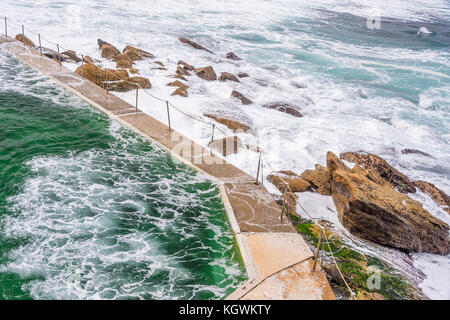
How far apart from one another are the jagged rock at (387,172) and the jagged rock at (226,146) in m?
4.05

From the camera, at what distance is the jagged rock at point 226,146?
1152 cm

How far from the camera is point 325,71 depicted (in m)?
24.5

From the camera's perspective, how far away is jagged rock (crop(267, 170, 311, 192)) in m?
9.98

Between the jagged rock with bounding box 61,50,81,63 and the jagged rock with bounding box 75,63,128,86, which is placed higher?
the jagged rock with bounding box 61,50,81,63

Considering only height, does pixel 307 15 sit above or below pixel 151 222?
above

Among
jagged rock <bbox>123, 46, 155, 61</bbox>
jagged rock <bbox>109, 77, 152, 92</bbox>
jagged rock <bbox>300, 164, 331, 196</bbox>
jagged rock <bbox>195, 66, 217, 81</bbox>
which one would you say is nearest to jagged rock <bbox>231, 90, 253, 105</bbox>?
jagged rock <bbox>195, 66, 217, 81</bbox>

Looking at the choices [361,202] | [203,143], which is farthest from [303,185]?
[203,143]

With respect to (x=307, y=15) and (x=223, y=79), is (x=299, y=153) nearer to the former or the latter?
(x=223, y=79)

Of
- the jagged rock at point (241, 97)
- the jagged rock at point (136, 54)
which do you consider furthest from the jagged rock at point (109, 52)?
the jagged rock at point (241, 97)

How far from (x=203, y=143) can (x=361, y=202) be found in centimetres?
548

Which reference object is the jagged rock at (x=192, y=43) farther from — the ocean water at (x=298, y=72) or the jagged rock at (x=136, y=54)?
the jagged rock at (x=136, y=54)

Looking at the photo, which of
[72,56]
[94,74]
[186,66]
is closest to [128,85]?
[94,74]

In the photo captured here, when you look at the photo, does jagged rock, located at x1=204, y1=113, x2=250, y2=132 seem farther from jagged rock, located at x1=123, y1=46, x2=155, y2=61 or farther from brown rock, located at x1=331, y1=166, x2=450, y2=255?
jagged rock, located at x1=123, y1=46, x2=155, y2=61

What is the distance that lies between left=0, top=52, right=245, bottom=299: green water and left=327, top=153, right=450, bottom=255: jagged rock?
9.62 feet
